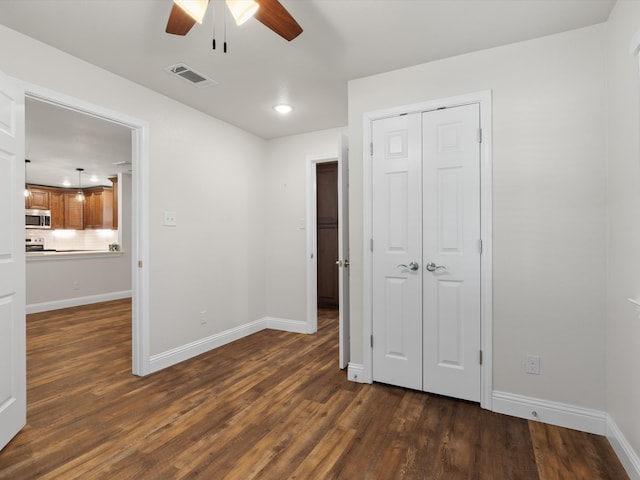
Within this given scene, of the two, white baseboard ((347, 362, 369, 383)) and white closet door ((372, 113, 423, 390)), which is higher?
white closet door ((372, 113, 423, 390))

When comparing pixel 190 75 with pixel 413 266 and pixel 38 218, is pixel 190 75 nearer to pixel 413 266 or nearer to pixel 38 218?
pixel 413 266

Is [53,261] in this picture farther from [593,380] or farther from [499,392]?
[593,380]

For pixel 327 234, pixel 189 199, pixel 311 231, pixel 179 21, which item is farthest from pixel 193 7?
pixel 327 234

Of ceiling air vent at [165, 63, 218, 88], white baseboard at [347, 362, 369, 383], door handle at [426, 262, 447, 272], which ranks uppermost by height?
ceiling air vent at [165, 63, 218, 88]

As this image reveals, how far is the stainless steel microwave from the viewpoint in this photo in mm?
8163

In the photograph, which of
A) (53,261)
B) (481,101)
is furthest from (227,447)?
(53,261)

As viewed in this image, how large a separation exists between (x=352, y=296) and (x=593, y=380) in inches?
65.7

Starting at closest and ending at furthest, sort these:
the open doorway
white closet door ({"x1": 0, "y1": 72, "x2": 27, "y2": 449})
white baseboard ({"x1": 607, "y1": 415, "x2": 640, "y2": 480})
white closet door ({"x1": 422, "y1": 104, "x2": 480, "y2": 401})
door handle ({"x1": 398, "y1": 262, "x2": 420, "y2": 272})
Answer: white baseboard ({"x1": 607, "y1": 415, "x2": 640, "y2": 480})
white closet door ({"x1": 0, "y1": 72, "x2": 27, "y2": 449})
white closet door ({"x1": 422, "y1": 104, "x2": 480, "y2": 401})
door handle ({"x1": 398, "y1": 262, "x2": 420, "y2": 272})
the open doorway

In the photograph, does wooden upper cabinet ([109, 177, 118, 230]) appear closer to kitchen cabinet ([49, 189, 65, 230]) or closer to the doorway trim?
kitchen cabinet ([49, 189, 65, 230])

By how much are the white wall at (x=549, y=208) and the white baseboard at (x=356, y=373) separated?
100 cm

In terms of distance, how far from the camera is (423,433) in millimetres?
2121

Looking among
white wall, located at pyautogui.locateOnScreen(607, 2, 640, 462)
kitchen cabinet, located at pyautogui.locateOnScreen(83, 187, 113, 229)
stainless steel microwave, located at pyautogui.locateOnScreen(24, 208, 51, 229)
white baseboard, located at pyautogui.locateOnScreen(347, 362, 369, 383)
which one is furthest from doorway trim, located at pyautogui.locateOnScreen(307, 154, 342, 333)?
stainless steel microwave, located at pyautogui.locateOnScreen(24, 208, 51, 229)

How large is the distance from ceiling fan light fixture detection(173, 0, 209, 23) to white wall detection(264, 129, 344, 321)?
8.76ft

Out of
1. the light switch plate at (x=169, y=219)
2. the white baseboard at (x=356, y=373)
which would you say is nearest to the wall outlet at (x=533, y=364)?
the white baseboard at (x=356, y=373)
